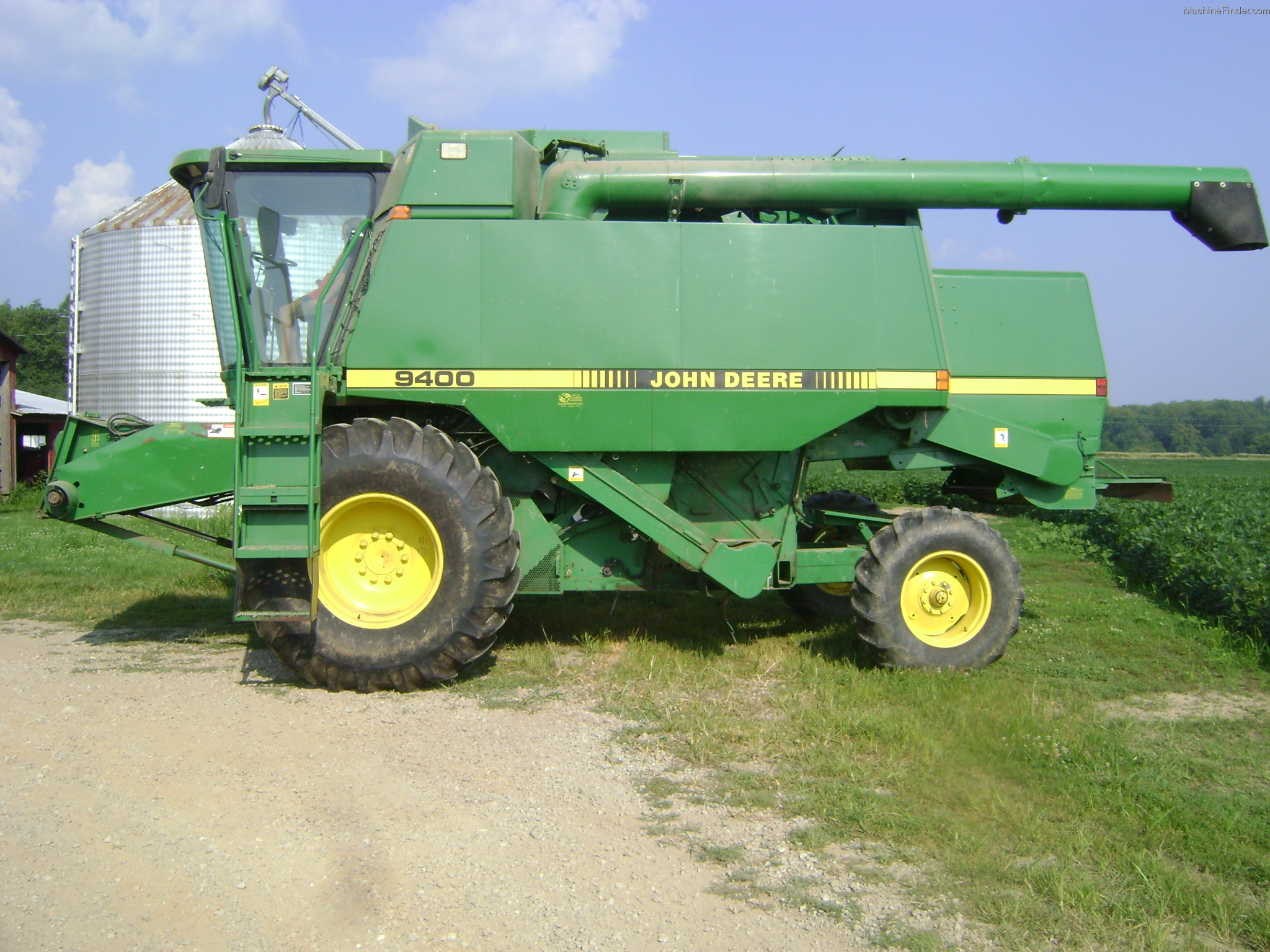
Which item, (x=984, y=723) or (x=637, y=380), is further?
(x=637, y=380)

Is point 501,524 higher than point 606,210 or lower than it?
lower

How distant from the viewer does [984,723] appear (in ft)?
17.2

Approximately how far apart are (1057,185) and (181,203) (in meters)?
13.5

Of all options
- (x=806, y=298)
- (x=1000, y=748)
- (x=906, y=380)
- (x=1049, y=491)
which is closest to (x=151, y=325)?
(x=806, y=298)

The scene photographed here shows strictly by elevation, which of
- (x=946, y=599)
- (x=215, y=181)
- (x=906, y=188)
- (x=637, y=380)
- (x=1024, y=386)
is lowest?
(x=946, y=599)

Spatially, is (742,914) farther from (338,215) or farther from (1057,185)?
(1057,185)

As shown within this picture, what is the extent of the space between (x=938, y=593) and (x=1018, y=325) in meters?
2.07

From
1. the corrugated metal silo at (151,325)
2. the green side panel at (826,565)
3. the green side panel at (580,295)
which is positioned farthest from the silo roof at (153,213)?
the green side panel at (826,565)

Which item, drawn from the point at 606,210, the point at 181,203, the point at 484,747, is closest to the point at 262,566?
the point at 484,747

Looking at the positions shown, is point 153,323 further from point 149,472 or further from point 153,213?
point 149,472

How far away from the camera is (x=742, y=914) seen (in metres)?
3.39

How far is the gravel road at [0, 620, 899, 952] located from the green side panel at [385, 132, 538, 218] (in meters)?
3.18

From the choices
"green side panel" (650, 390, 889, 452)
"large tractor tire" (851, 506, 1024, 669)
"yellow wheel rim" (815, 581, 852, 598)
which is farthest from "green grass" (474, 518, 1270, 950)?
"green side panel" (650, 390, 889, 452)

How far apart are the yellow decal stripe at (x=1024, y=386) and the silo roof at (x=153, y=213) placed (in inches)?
485
